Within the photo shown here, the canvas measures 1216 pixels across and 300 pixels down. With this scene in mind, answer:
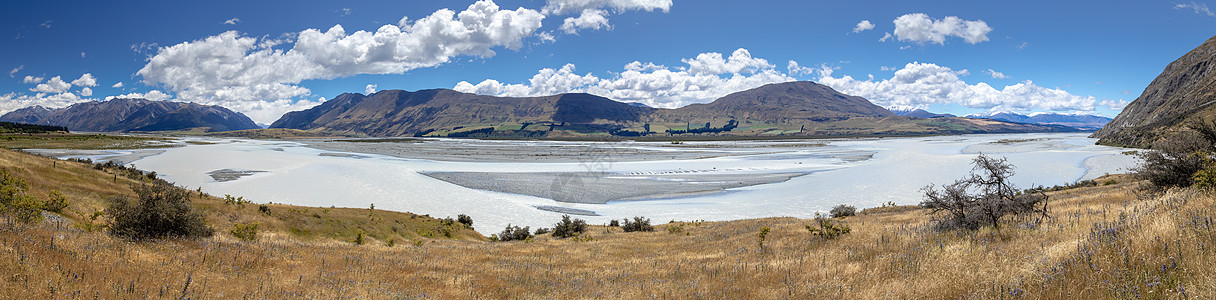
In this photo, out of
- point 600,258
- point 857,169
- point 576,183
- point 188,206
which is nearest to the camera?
point 188,206

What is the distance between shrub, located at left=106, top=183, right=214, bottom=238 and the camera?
957 cm

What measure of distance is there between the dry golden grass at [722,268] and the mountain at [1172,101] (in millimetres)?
107985

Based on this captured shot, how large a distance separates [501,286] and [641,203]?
3004cm

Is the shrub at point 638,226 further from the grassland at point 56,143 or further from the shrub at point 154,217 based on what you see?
the grassland at point 56,143

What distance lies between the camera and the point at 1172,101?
4557 inches

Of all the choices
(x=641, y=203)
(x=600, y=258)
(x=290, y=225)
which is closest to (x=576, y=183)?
(x=641, y=203)

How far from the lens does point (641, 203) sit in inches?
1515

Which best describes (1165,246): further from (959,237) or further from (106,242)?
(106,242)

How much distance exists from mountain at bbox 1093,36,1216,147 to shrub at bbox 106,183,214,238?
120 m

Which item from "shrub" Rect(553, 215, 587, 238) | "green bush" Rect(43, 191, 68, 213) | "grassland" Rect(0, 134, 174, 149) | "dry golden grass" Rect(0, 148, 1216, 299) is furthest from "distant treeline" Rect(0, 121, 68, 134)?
"dry golden grass" Rect(0, 148, 1216, 299)

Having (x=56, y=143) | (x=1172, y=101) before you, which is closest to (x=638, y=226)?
(x=56, y=143)

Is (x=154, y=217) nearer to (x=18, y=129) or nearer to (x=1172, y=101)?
(x=1172, y=101)

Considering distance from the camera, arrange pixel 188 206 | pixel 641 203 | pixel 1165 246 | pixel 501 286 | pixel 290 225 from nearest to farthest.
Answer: pixel 1165 246 < pixel 501 286 < pixel 188 206 < pixel 290 225 < pixel 641 203

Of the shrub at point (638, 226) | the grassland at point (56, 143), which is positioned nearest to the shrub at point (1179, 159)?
the shrub at point (638, 226)
